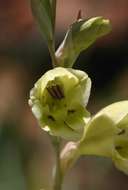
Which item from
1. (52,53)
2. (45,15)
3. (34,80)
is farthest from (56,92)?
(34,80)

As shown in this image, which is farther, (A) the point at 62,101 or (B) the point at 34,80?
(B) the point at 34,80

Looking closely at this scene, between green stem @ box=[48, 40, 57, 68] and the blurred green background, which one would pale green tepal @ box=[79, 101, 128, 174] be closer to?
green stem @ box=[48, 40, 57, 68]

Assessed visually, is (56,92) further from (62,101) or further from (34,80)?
(34,80)

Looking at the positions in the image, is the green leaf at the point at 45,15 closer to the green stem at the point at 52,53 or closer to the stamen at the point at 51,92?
the green stem at the point at 52,53

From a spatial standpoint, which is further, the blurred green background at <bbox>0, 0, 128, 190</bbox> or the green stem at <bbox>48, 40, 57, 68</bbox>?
the blurred green background at <bbox>0, 0, 128, 190</bbox>

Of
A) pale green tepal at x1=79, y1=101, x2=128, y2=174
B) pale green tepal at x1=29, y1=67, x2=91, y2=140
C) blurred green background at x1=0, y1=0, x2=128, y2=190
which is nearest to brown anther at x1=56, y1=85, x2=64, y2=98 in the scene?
pale green tepal at x1=29, y1=67, x2=91, y2=140

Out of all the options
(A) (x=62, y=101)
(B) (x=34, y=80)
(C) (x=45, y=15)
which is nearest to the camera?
(A) (x=62, y=101)

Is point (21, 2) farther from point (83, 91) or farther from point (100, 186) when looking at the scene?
point (83, 91)
